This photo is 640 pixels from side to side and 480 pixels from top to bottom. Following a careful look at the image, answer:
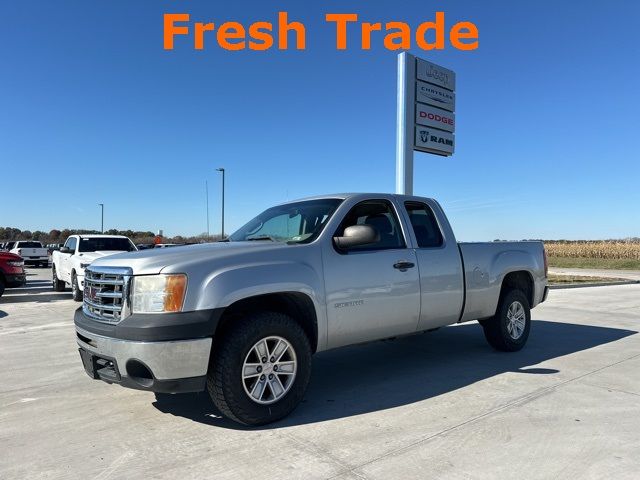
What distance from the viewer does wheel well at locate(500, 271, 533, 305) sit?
6.82 m

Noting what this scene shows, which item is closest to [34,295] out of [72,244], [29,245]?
[72,244]

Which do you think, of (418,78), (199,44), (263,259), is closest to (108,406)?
(263,259)

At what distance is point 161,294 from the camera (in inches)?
149

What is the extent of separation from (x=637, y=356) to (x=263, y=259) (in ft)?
17.9

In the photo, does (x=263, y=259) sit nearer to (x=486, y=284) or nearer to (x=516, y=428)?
(x=516, y=428)

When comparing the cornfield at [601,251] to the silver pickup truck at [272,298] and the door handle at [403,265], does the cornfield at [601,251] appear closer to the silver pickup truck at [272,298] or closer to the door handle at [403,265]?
the silver pickup truck at [272,298]

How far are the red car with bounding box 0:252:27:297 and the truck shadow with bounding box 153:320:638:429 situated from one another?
10.1 m

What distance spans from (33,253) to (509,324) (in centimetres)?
3179

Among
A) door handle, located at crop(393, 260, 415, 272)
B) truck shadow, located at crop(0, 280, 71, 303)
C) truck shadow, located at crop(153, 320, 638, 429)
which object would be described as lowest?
truck shadow, located at crop(0, 280, 71, 303)

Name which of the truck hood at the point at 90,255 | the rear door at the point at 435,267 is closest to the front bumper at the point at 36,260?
the truck hood at the point at 90,255

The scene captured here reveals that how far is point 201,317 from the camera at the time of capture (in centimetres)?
376

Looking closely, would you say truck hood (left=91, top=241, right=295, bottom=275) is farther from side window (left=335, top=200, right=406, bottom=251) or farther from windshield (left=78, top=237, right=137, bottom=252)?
windshield (left=78, top=237, right=137, bottom=252)

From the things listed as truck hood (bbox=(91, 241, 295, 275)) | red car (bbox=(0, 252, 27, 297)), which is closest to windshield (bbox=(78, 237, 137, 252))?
red car (bbox=(0, 252, 27, 297))

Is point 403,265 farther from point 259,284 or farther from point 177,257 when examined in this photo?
point 177,257
